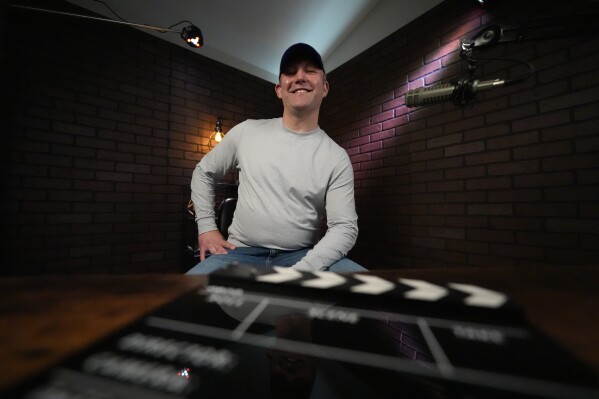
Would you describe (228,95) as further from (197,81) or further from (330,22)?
(330,22)

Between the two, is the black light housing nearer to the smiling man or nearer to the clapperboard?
the smiling man

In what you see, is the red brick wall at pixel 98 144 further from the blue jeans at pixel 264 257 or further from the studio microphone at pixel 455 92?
the studio microphone at pixel 455 92

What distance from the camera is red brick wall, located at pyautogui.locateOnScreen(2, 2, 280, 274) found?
2180mm

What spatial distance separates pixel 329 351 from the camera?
27 centimetres

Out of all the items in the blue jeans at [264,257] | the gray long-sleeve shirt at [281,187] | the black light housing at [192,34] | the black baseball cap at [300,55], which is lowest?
the blue jeans at [264,257]

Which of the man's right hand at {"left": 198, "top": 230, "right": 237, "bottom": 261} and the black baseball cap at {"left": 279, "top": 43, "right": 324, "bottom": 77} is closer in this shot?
the man's right hand at {"left": 198, "top": 230, "right": 237, "bottom": 261}

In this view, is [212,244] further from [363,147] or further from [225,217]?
[363,147]

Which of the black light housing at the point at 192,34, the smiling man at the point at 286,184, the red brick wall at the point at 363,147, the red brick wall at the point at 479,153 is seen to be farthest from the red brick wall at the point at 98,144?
the red brick wall at the point at 479,153

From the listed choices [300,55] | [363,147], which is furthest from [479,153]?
[300,55]

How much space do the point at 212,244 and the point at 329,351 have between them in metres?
1.06

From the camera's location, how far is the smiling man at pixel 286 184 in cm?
126

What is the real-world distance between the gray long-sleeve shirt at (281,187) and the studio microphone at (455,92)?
561 mm

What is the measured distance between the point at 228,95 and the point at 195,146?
851mm

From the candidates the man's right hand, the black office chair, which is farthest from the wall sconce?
the man's right hand
